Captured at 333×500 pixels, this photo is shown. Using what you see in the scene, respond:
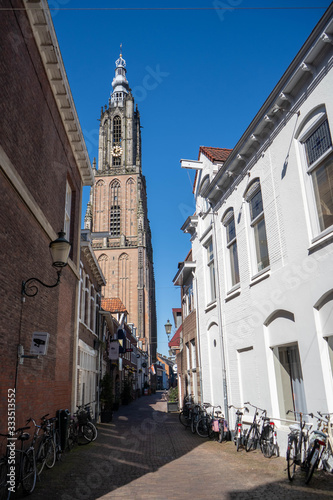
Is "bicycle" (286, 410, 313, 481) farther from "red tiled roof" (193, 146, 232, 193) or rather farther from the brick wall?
"red tiled roof" (193, 146, 232, 193)

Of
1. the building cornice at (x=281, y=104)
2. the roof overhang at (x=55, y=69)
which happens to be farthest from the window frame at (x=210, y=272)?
the roof overhang at (x=55, y=69)

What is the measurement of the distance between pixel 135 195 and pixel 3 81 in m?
68.9

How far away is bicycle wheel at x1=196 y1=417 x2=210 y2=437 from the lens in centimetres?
1285

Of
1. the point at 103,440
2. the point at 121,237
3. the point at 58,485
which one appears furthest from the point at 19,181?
the point at 121,237

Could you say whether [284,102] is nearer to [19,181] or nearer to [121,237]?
[19,181]

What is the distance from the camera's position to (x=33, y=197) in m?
8.46

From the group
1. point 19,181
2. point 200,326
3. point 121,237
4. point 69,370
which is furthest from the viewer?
point 121,237

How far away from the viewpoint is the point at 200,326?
51.7ft

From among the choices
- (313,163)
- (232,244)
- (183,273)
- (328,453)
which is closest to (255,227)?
(232,244)

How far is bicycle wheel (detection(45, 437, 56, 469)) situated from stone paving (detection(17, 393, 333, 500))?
0.19 metres

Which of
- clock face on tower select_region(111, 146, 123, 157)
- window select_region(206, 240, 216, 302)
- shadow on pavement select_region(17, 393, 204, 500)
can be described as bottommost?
shadow on pavement select_region(17, 393, 204, 500)

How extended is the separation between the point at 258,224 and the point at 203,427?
7.29 m

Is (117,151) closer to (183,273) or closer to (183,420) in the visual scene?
(183,273)

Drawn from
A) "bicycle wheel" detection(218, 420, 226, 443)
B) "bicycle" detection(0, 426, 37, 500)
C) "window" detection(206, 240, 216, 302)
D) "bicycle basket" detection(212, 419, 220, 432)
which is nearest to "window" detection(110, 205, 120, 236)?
"window" detection(206, 240, 216, 302)
